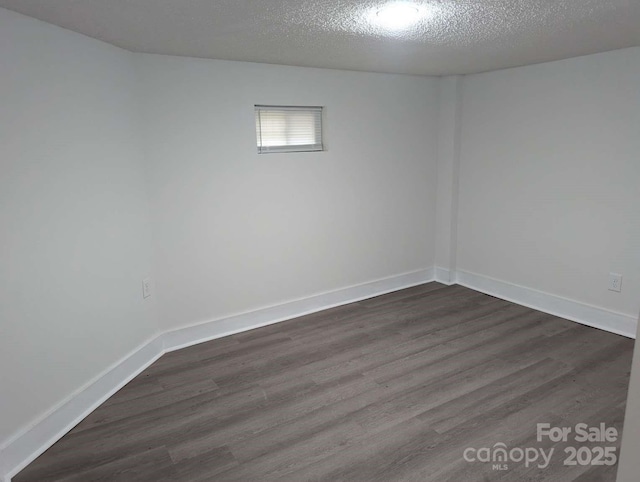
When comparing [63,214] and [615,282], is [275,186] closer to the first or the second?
[63,214]

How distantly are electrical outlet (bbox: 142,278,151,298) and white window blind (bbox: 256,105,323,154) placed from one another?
1.32 m

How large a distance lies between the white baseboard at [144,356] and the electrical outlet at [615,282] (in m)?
1.80

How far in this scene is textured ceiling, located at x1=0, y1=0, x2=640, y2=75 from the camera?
203 cm

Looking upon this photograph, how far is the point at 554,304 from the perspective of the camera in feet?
13.2

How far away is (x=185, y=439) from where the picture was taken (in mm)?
2453

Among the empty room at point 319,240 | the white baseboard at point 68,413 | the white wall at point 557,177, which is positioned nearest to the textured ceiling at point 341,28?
the empty room at point 319,240

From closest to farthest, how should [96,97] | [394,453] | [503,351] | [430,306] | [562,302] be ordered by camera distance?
[394,453] → [96,97] → [503,351] → [562,302] → [430,306]

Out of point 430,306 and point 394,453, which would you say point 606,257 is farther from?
point 394,453

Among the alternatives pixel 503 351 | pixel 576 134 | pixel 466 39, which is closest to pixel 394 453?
pixel 503 351

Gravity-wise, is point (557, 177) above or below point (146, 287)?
above

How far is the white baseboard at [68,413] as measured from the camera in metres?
2.19

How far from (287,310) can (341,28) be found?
2409mm

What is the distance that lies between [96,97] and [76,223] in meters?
0.77

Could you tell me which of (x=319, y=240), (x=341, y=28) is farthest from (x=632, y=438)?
(x=319, y=240)
